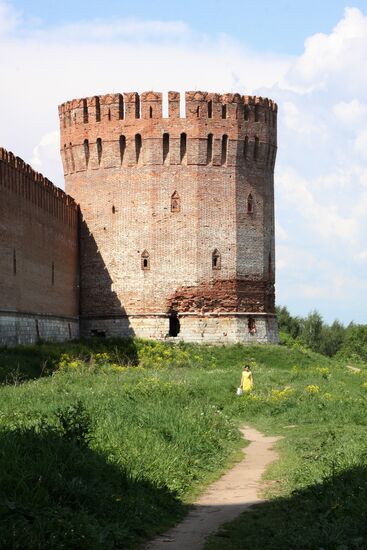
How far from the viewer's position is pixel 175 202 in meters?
38.4

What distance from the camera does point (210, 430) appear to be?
1591 centimetres

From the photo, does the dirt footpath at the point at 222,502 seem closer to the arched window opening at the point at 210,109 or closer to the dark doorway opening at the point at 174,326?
the dark doorway opening at the point at 174,326

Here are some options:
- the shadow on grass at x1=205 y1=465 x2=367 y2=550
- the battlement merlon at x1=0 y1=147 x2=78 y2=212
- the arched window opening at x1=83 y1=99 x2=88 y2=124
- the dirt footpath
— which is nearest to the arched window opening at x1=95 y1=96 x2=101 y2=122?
the arched window opening at x1=83 y1=99 x2=88 y2=124

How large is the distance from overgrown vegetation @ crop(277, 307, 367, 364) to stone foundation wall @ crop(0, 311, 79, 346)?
26853mm

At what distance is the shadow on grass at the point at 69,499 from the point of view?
8.23 m

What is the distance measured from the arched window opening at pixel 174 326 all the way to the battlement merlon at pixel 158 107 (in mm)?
7157

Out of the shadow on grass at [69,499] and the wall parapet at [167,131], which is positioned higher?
the wall parapet at [167,131]

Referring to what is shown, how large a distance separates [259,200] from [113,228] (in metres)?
5.47

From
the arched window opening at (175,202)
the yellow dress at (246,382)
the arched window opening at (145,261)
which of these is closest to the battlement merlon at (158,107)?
the arched window opening at (175,202)

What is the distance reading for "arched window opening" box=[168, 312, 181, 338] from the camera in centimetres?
3862

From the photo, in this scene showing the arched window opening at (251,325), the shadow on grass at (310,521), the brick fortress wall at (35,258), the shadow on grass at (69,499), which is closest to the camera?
the shadow on grass at (69,499)

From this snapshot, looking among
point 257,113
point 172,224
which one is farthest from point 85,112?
point 257,113

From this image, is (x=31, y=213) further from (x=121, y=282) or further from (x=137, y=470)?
(x=137, y=470)

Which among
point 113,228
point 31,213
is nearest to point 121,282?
point 113,228
